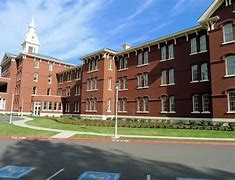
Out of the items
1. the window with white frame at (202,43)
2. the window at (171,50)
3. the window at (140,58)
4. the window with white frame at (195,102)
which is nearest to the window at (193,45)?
the window with white frame at (202,43)

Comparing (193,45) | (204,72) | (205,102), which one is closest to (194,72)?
(204,72)

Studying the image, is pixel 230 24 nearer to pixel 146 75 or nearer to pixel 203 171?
pixel 146 75

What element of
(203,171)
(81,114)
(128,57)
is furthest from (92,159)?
(81,114)

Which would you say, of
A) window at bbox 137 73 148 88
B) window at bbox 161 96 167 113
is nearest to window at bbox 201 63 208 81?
window at bbox 161 96 167 113

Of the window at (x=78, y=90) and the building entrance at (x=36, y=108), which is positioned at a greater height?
the window at (x=78, y=90)

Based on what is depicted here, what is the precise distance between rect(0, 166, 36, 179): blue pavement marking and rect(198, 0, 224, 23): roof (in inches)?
970

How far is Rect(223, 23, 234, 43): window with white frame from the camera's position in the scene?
25.8m

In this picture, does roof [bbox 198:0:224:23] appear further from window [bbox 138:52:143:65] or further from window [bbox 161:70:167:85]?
window [bbox 138:52:143:65]

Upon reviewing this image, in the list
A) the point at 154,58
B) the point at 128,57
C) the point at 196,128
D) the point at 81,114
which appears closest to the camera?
the point at 196,128

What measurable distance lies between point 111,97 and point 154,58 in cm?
1025

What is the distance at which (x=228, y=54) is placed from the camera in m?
25.5

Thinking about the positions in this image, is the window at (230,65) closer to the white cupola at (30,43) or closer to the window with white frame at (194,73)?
the window with white frame at (194,73)

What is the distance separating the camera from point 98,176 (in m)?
7.88

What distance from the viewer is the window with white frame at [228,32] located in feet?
84.6
